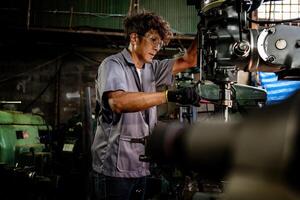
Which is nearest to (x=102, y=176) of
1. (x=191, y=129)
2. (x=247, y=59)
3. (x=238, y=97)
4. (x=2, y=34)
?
(x=238, y=97)

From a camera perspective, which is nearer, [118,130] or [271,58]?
[271,58]

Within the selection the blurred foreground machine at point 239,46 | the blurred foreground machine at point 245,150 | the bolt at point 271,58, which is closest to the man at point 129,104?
the blurred foreground machine at point 239,46

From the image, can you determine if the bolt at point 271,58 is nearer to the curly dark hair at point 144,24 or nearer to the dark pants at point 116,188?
the curly dark hair at point 144,24

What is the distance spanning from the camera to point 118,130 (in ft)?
8.38

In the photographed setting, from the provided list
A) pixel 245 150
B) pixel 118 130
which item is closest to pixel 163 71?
pixel 118 130

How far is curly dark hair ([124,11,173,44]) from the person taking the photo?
9.23ft

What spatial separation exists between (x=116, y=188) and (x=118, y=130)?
43 centimetres

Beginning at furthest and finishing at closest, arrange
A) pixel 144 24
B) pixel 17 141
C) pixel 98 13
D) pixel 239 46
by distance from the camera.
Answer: pixel 98 13, pixel 17 141, pixel 144 24, pixel 239 46

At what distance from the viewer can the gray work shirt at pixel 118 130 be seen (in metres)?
2.49

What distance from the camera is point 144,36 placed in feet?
9.18

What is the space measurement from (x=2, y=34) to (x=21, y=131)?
5379mm

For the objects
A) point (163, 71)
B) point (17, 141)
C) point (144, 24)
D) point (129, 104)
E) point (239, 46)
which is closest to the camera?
point (239, 46)

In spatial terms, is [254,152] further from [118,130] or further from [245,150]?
[118,130]

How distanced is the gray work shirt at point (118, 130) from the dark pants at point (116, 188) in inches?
1.6
